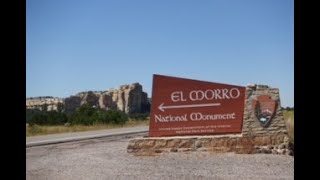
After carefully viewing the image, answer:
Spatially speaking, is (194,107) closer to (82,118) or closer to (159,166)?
(159,166)

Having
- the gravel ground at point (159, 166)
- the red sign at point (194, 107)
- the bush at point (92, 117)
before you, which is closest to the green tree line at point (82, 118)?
the bush at point (92, 117)

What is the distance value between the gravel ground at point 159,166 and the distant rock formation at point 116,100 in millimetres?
81463

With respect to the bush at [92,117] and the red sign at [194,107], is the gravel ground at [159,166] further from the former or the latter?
the bush at [92,117]

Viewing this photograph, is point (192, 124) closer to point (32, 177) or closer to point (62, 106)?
point (32, 177)

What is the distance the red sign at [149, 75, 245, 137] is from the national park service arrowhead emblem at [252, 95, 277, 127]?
519 mm

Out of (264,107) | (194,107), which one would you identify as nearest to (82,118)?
(194,107)

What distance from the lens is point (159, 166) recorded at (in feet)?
41.8

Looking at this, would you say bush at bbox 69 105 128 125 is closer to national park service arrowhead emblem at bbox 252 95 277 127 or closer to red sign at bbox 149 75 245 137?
red sign at bbox 149 75 245 137

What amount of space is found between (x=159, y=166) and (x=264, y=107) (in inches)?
156

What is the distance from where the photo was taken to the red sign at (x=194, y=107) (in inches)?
608

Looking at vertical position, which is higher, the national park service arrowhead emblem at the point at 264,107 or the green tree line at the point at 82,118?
the national park service arrowhead emblem at the point at 264,107
